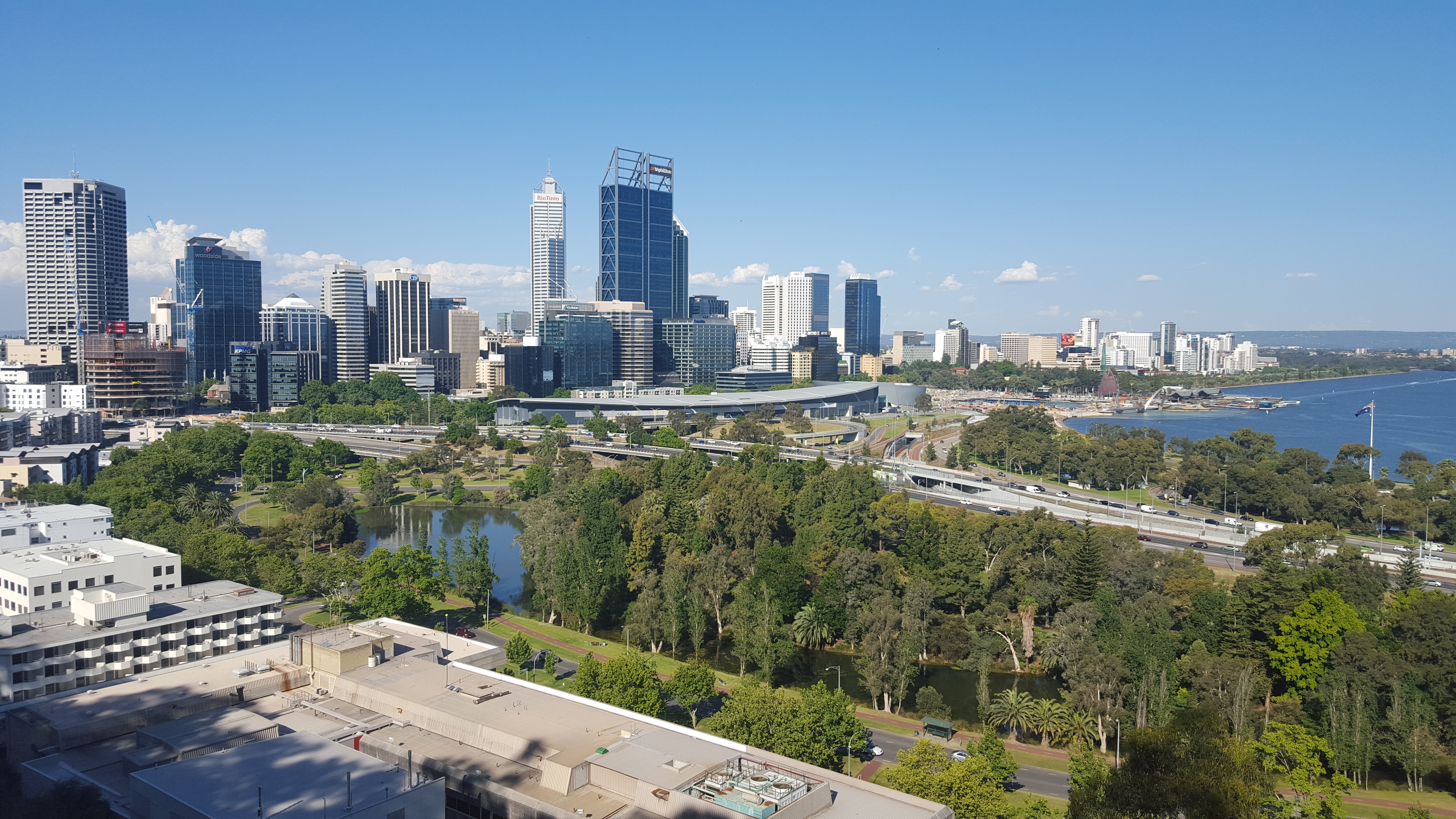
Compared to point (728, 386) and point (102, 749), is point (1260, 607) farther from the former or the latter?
point (728, 386)

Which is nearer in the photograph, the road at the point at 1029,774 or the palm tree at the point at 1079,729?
the road at the point at 1029,774

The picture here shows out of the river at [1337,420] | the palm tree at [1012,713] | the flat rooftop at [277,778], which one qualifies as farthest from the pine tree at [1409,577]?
the river at [1337,420]

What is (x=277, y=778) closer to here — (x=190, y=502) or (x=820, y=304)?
(x=190, y=502)

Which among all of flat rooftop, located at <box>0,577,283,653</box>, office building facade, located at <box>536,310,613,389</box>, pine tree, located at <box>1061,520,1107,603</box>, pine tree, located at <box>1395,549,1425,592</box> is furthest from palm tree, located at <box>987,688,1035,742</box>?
office building facade, located at <box>536,310,613,389</box>

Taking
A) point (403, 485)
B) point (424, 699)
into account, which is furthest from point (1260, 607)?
point (403, 485)

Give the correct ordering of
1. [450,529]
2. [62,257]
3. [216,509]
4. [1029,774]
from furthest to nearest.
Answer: [62,257], [450,529], [216,509], [1029,774]

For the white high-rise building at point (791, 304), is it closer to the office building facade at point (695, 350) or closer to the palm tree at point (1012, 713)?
the office building facade at point (695, 350)

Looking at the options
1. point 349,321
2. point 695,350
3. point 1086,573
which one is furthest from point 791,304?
point 1086,573
